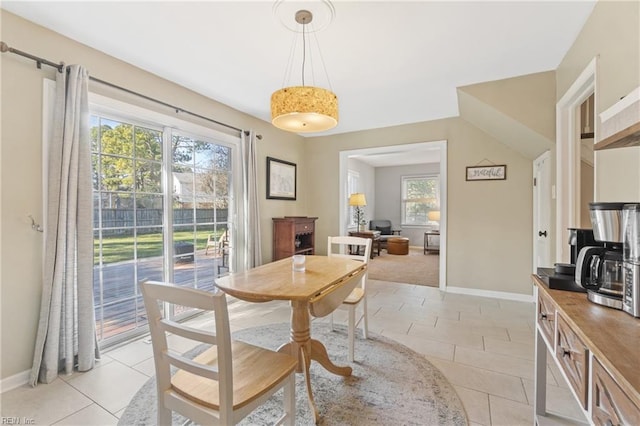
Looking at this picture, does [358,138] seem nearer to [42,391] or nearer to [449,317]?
[449,317]

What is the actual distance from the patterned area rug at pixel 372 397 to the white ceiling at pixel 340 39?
2.53 meters

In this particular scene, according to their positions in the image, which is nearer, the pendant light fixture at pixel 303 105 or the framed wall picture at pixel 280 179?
the pendant light fixture at pixel 303 105

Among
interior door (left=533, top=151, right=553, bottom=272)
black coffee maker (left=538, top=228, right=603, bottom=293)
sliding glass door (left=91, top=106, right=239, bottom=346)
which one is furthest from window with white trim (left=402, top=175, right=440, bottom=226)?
black coffee maker (left=538, top=228, right=603, bottom=293)

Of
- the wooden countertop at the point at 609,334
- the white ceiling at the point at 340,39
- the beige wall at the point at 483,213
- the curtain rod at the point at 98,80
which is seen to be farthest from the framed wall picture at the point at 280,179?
the wooden countertop at the point at 609,334

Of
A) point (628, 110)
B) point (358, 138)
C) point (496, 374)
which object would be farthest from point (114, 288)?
point (358, 138)

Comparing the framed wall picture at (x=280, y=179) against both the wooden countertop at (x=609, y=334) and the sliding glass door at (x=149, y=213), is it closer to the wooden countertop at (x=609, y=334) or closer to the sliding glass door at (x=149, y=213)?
the sliding glass door at (x=149, y=213)

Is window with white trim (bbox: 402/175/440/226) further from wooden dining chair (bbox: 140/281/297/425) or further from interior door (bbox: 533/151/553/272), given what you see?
wooden dining chair (bbox: 140/281/297/425)

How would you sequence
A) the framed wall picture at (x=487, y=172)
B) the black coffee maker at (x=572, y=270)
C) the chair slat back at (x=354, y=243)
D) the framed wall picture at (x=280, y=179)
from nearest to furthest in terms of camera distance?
the black coffee maker at (x=572, y=270) < the chair slat back at (x=354, y=243) < the framed wall picture at (x=487, y=172) < the framed wall picture at (x=280, y=179)

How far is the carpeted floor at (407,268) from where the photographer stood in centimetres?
483

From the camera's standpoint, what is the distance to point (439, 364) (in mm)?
2189

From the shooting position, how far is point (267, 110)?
12.3ft

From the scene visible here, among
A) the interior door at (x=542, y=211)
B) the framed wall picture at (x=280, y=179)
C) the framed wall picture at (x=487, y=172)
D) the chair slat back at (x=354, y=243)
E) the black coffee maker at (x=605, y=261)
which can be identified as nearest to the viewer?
the black coffee maker at (x=605, y=261)

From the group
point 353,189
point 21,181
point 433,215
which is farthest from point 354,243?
point 433,215

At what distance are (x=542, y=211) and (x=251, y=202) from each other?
3.58 metres
